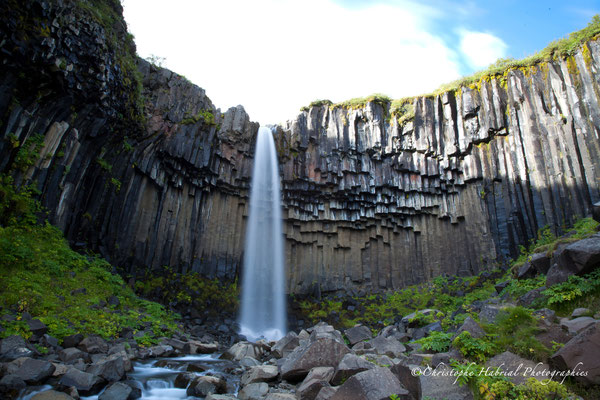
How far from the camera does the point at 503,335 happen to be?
6184mm

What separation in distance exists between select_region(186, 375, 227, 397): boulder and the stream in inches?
5.5

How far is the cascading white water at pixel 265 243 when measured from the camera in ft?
71.3

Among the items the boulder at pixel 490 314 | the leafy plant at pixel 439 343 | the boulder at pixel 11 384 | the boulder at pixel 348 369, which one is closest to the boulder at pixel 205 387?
the boulder at pixel 348 369

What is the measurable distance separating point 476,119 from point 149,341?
20.2 metres

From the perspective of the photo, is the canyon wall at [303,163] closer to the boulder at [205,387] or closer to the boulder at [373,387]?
the boulder at [205,387]

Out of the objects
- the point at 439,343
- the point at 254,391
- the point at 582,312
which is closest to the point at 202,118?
the point at 254,391

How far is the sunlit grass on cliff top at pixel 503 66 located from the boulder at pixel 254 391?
20.4m

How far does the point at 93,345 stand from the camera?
324 inches

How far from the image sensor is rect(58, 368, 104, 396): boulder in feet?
20.1

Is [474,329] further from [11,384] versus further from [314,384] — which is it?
[11,384]

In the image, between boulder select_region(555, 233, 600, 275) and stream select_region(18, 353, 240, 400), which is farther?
boulder select_region(555, 233, 600, 275)

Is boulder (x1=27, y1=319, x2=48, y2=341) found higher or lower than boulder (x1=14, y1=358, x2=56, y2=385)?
higher

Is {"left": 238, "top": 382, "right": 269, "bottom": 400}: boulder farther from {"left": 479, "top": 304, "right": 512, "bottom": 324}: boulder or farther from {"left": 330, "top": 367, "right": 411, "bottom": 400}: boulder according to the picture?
{"left": 479, "top": 304, "right": 512, "bottom": 324}: boulder

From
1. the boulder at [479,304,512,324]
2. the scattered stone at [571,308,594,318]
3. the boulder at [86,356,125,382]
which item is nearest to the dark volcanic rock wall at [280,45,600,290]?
the boulder at [479,304,512,324]
